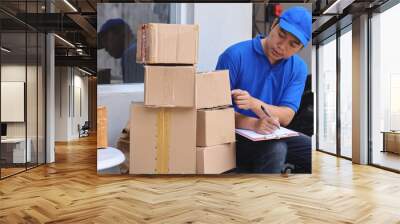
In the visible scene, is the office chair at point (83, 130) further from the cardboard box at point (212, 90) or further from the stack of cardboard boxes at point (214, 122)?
the cardboard box at point (212, 90)

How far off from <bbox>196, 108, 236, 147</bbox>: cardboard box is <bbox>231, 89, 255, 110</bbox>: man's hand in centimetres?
20

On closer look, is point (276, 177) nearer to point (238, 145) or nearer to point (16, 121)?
point (238, 145)

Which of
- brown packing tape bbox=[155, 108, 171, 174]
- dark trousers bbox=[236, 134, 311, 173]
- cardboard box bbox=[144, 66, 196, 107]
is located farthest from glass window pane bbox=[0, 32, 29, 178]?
dark trousers bbox=[236, 134, 311, 173]

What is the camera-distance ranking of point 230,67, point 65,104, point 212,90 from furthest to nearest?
point 65,104, point 230,67, point 212,90

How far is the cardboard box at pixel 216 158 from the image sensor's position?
19.8 feet

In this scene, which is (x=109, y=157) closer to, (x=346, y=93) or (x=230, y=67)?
(x=230, y=67)

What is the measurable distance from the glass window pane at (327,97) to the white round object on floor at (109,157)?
5.71m

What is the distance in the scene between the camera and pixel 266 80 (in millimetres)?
6199

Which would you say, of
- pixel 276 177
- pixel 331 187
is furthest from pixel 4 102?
pixel 331 187

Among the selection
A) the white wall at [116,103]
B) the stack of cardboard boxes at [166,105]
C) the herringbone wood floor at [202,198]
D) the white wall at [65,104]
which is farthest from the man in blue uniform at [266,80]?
the white wall at [65,104]

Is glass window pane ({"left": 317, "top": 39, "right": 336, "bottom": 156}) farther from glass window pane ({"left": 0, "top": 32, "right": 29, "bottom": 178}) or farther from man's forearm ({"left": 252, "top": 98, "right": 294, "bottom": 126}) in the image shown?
glass window pane ({"left": 0, "top": 32, "right": 29, "bottom": 178})

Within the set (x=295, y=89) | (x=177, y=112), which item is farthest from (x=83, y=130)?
(x=295, y=89)

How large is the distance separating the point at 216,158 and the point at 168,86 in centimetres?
132

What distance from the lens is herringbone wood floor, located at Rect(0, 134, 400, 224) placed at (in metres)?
3.86
